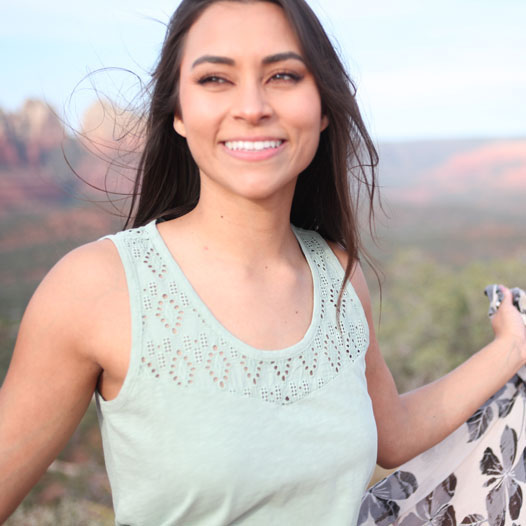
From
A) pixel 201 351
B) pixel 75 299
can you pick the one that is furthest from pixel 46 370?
pixel 201 351

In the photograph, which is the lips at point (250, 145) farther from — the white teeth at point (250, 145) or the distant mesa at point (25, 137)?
the distant mesa at point (25, 137)

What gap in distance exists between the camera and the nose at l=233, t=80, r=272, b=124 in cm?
131

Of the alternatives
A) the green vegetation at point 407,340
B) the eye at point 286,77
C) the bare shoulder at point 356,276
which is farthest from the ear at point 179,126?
the green vegetation at point 407,340

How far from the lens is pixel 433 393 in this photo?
1798 mm

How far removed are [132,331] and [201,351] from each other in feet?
0.46

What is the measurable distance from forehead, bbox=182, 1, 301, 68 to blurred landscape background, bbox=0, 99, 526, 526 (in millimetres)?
470

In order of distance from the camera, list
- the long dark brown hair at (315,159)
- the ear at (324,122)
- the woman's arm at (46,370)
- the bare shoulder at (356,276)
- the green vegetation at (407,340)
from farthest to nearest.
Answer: the green vegetation at (407,340)
the bare shoulder at (356,276)
the ear at (324,122)
the long dark brown hair at (315,159)
the woman's arm at (46,370)

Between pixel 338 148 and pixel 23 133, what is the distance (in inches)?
361

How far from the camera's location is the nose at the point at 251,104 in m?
1.31

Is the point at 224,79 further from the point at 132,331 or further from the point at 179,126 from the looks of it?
the point at 132,331

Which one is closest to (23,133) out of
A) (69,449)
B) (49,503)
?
(69,449)

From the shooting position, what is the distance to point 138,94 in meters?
1.65

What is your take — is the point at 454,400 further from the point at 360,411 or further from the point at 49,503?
the point at 49,503

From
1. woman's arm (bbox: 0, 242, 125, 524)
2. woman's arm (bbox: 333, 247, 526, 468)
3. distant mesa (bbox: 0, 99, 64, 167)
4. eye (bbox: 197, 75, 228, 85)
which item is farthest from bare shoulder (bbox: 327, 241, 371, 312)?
distant mesa (bbox: 0, 99, 64, 167)
